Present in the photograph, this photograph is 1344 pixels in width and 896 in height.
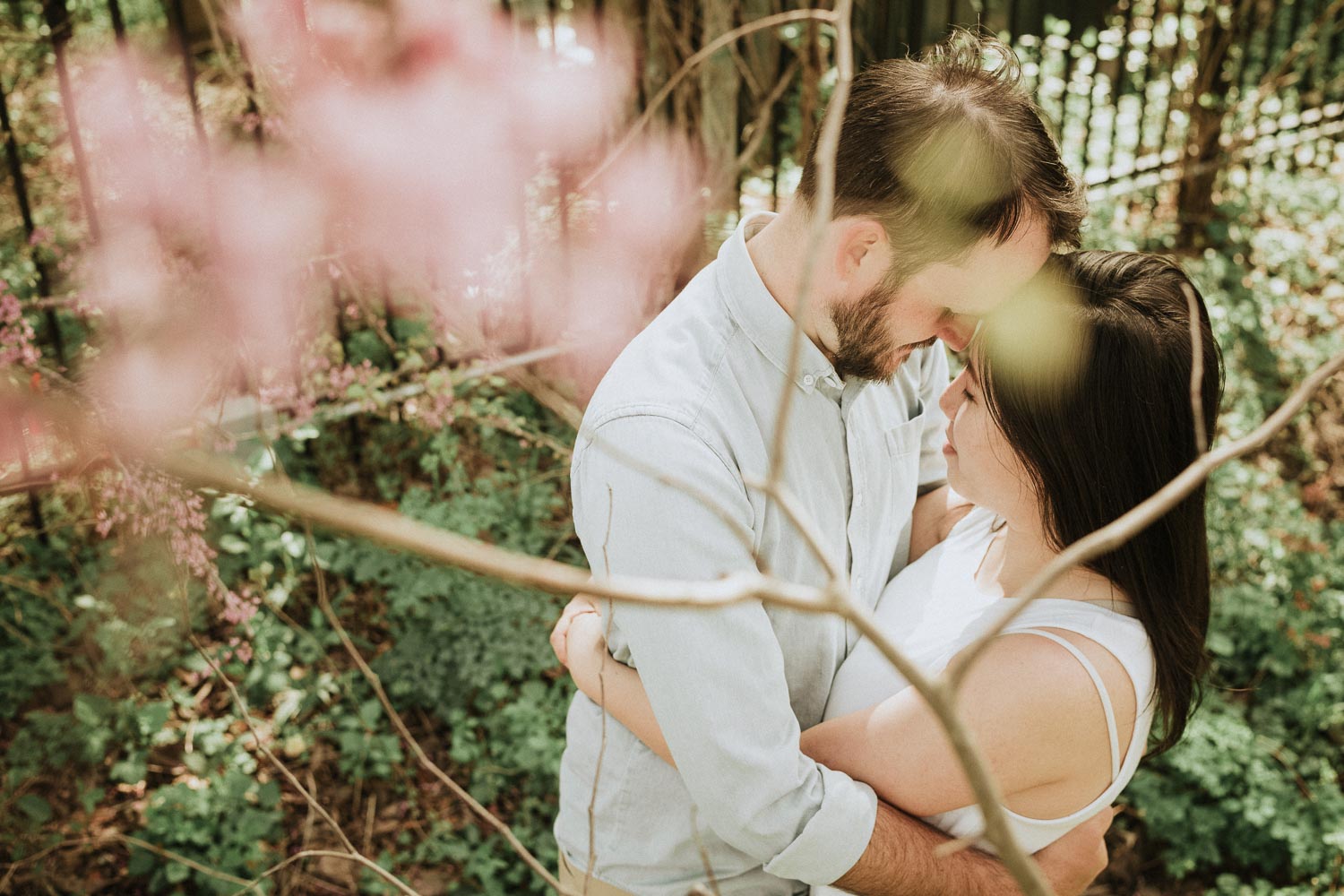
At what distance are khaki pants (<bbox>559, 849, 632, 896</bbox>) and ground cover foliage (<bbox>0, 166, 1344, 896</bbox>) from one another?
3.50 feet

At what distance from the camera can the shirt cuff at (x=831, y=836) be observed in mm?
1582

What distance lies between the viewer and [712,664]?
1.50m

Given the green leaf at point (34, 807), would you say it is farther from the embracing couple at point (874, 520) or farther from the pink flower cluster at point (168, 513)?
the embracing couple at point (874, 520)

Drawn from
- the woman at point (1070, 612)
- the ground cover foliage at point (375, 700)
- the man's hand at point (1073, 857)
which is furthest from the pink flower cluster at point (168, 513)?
the man's hand at point (1073, 857)

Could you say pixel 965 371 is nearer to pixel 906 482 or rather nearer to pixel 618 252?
pixel 906 482

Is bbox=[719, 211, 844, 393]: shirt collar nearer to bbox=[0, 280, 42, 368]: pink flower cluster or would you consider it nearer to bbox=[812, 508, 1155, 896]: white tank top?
bbox=[812, 508, 1155, 896]: white tank top

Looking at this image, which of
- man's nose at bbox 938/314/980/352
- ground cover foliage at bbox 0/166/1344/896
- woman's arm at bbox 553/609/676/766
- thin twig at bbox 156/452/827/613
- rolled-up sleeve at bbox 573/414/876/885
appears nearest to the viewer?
thin twig at bbox 156/452/827/613

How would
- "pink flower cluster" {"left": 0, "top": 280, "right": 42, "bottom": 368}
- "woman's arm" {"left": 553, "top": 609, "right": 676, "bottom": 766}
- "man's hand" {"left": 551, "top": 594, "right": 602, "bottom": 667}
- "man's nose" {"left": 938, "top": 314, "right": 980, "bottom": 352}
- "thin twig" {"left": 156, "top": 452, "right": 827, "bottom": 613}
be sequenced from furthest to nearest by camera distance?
"pink flower cluster" {"left": 0, "top": 280, "right": 42, "bottom": 368} < "man's hand" {"left": 551, "top": 594, "right": 602, "bottom": 667} < "man's nose" {"left": 938, "top": 314, "right": 980, "bottom": 352} < "woman's arm" {"left": 553, "top": 609, "right": 676, "bottom": 766} < "thin twig" {"left": 156, "top": 452, "right": 827, "bottom": 613}

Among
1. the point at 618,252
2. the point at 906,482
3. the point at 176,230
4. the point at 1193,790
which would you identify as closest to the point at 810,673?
the point at 906,482

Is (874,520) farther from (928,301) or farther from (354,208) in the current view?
(354,208)

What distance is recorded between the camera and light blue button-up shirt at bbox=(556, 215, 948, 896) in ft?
4.96

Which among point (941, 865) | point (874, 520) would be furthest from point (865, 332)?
point (941, 865)

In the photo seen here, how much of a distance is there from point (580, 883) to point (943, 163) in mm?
1479

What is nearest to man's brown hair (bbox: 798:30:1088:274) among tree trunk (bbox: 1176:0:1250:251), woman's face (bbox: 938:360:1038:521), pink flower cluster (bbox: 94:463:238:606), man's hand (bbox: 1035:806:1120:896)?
woman's face (bbox: 938:360:1038:521)
